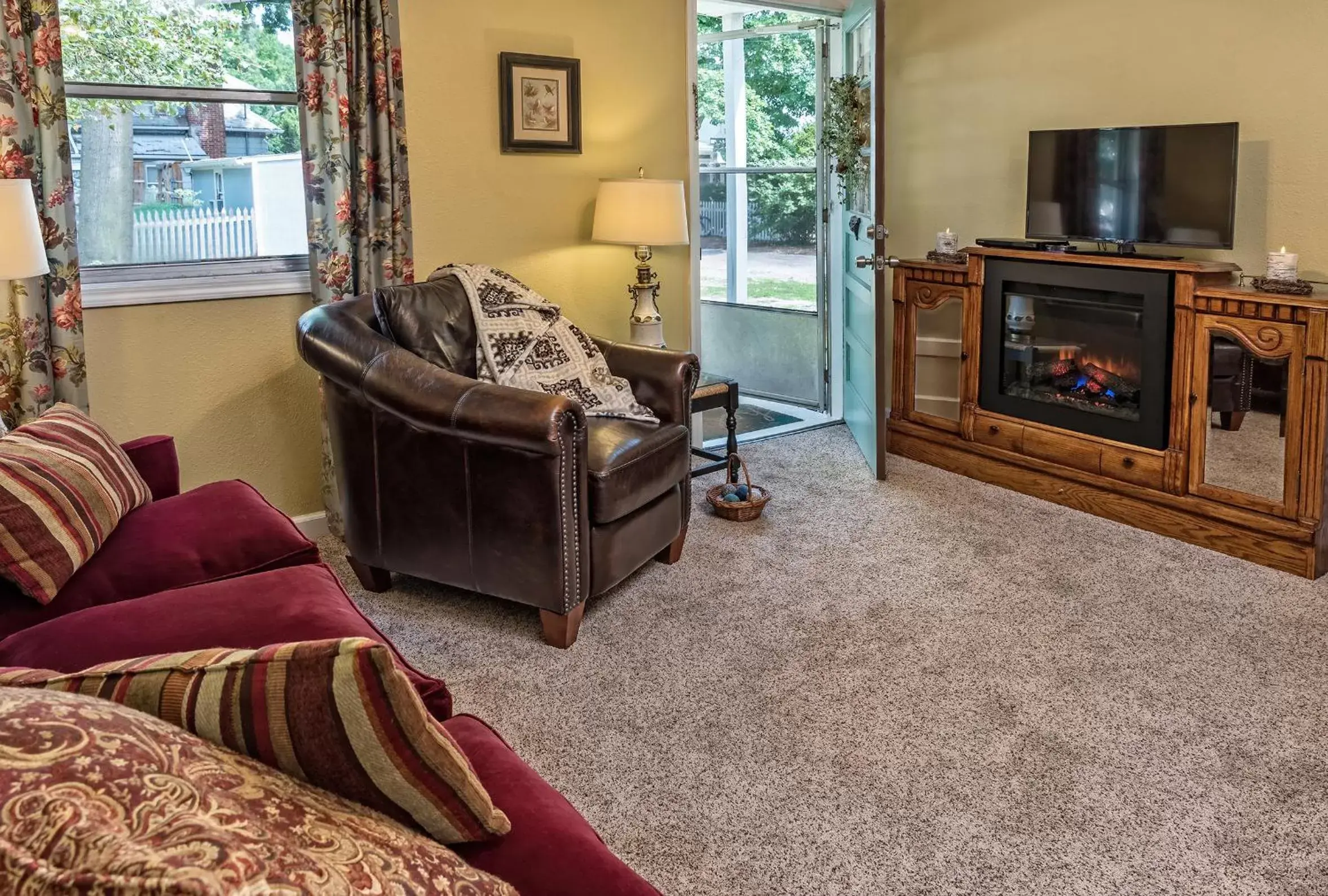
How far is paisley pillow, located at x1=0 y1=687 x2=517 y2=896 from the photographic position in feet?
2.24

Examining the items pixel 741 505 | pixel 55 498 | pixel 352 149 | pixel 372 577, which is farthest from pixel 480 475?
pixel 352 149

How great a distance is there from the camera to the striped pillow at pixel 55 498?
6.48 feet

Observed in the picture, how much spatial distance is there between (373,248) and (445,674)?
5.53 ft

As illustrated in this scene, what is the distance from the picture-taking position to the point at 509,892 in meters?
0.99

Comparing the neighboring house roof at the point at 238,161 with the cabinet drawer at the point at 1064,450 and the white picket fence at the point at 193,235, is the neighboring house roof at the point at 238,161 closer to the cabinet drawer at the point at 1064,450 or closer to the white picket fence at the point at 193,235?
the white picket fence at the point at 193,235

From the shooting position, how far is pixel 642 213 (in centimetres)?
423

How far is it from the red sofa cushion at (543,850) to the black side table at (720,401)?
112 inches

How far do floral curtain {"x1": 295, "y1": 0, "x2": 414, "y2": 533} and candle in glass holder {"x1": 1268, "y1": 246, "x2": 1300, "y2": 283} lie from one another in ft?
9.57

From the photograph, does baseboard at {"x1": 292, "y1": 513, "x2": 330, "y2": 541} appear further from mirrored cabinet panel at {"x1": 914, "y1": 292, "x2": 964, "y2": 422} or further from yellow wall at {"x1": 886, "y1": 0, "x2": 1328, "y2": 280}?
yellow wall at {"x1": 886, "y1": 0, "x2": 1328, "y2": 280}

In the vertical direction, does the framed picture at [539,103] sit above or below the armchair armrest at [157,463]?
above

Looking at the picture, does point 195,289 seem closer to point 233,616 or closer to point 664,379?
point 664,379

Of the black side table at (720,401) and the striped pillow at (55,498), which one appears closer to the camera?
A: the striped pillow at (55,498)

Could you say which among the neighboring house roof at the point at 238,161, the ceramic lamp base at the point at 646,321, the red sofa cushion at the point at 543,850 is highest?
the neighboring house roof at the point at 238,161

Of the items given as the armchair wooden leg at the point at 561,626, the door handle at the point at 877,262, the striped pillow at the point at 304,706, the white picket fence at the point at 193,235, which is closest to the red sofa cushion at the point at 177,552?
the armchair wooden leg at the point at 561,626
